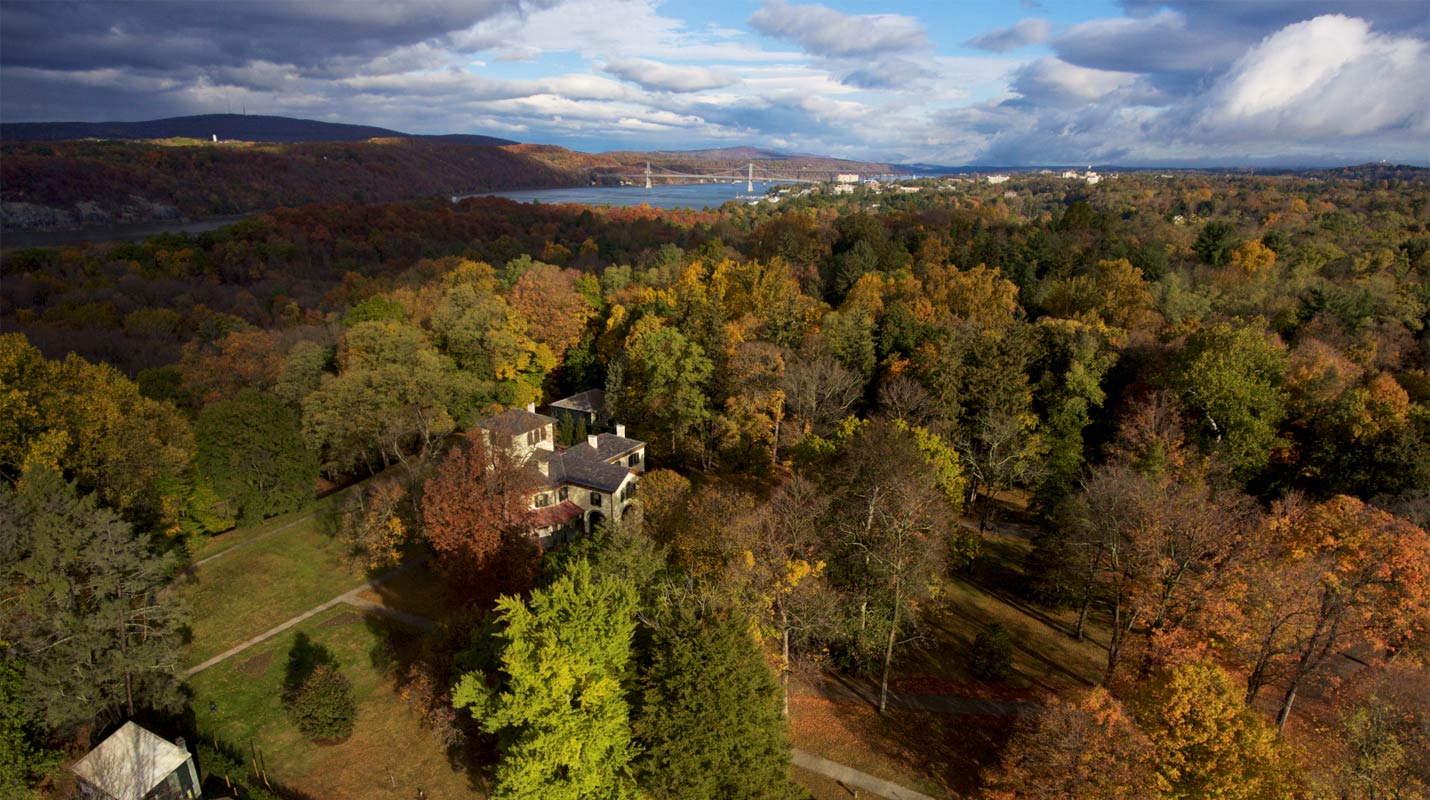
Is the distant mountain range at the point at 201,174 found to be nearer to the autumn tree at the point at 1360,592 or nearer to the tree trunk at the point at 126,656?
the tree trunk at the point at 126,656

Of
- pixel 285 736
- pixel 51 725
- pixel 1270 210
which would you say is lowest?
pixel 285 736

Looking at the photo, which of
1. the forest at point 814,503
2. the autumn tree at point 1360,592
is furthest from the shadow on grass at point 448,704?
the autumn tree at point 1360,592

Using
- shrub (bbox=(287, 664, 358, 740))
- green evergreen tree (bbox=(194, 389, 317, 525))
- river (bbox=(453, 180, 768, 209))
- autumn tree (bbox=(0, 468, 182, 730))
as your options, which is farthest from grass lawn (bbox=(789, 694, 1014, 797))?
river (bbox=(453, 180, 768, 209))

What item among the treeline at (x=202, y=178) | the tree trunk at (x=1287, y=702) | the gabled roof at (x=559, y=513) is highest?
the treeline at (x=202, y=178)

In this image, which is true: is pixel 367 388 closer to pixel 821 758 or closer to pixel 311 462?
pixel 311 462

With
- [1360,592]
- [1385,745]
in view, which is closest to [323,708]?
[1385,745]

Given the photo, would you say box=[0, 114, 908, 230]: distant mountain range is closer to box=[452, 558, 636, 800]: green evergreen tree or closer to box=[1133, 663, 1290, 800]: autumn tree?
box=[452, 558, 636, 800]: green evergreen tree

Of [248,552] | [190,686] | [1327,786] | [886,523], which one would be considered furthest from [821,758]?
[248,552]
